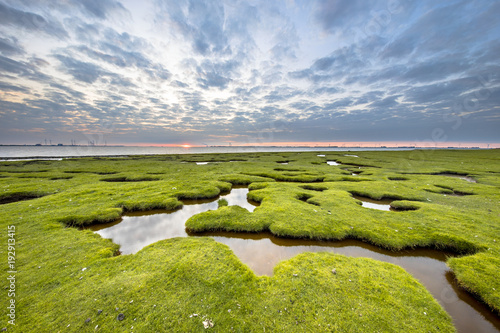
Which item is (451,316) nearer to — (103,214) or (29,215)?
(103,214)

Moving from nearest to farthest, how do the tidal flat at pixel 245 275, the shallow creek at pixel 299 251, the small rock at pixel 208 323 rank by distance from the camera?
1. the small rock at pixel 208 323
2. the tidal flat at pixel 245 275
3. the shallow creek at pixel 299 251

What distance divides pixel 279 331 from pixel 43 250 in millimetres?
12445

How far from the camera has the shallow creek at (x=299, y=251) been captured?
6898mm

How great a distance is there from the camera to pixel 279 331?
225 inches

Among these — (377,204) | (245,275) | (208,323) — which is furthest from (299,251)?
(377,204)

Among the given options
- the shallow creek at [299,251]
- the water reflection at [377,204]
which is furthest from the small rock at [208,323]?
the water reflection at [377,204]

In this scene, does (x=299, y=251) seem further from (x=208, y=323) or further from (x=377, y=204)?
(x=377, y=204)

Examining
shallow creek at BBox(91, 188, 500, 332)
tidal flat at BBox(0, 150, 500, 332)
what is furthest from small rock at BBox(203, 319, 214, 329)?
shallow creek at BBox(91, 188, 500, 332)

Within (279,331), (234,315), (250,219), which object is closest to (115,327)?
(234,315)

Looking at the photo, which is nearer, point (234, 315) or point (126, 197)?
point (234, 315)

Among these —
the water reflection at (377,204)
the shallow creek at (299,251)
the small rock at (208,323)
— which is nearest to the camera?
the small rock at (208,323)

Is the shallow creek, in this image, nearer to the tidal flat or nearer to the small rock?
the tidal flat

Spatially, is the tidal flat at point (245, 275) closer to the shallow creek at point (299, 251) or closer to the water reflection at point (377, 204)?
the shallow creek at point (299, 251)

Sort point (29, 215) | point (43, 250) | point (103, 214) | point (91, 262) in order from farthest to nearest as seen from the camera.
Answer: point (103, 214)
point (29, 215)
point (43, 250)
point (91, 262)
